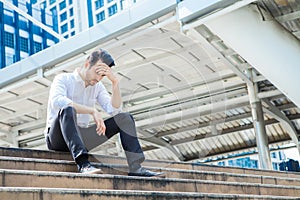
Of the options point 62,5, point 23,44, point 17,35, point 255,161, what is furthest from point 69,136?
point 255,161

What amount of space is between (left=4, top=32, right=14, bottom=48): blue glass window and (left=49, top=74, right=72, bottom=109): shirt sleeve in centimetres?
3982

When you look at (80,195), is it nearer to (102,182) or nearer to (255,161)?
(102,182)

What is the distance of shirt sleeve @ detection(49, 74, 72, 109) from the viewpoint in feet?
9.35

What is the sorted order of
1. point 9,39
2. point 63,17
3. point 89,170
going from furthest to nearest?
point 63,17 → point 9,39 → point 89,170

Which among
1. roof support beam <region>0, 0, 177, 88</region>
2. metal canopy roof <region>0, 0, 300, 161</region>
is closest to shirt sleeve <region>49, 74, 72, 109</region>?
metal canopy roof <region>0, 0, 300, 161</region>

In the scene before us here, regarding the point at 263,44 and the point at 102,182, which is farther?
the point at 263,44

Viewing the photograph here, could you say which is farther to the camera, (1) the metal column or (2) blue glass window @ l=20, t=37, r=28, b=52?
(2) blue glass window @ l=20, t=37, r=28, b=52

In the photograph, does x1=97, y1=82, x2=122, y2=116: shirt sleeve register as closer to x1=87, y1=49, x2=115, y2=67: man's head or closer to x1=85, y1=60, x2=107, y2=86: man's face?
x1=85, y1=60, x2=107, y2=86: man's face

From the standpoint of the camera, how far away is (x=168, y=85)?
22.1 ft

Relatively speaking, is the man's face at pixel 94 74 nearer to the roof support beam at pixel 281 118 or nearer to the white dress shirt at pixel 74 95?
the white dress shirt at pixel 74 95

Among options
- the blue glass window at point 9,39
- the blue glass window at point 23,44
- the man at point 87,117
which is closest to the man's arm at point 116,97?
the man at point 87,117

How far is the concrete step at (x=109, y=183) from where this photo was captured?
216cm

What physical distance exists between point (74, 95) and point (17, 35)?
42.2 meters

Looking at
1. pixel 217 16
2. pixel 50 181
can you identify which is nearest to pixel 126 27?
pixel 217 16
